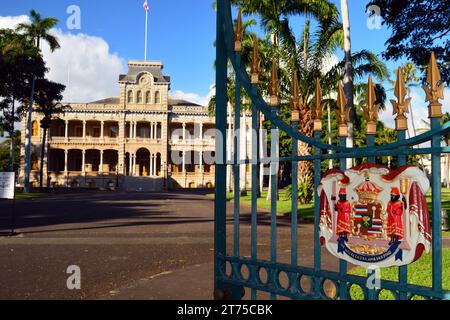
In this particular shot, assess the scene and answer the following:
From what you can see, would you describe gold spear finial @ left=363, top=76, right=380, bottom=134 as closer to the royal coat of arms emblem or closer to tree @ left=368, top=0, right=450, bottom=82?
the royal coat of arms emblem

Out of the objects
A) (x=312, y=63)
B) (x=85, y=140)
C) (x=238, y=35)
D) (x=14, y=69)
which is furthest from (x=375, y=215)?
(x=85, y=140)

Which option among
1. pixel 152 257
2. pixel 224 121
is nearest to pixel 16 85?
pixel 152 257

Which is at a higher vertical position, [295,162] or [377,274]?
[295,162]

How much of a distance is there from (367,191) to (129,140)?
5894 cm

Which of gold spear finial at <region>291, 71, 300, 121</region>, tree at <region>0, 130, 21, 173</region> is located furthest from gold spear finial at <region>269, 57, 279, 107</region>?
tree at <region>0, 130, 21, 173</region>

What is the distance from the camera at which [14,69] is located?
31.4 meters

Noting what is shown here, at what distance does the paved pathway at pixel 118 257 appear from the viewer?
595 cm

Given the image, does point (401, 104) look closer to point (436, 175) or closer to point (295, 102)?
point (436, 175)

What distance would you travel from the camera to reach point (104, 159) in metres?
62.0

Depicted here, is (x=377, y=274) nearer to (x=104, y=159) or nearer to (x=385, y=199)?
(x=385, y=199)

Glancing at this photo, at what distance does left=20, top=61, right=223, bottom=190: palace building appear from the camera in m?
58.3

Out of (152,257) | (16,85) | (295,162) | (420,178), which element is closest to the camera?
(420,178)
